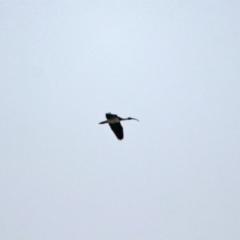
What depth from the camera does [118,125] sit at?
1038 inches
